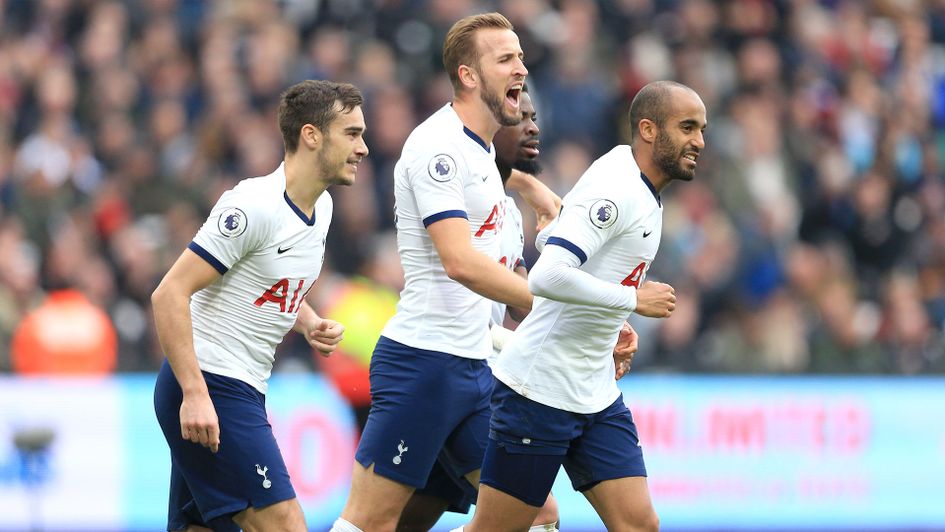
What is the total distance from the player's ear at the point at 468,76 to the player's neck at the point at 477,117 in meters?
0.05

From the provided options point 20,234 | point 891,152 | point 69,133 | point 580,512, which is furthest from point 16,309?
point 891,152

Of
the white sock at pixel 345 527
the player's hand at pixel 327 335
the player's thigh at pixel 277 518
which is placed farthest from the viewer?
the player's hand at pixel 327 335

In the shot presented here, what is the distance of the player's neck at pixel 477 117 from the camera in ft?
22.5

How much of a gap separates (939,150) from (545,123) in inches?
161

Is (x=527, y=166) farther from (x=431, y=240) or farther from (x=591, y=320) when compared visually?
(x=591, y=320)

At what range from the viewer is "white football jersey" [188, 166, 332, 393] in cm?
638

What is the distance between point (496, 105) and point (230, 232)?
4.41 feet

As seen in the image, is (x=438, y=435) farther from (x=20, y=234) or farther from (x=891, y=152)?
(x=891, y=152)

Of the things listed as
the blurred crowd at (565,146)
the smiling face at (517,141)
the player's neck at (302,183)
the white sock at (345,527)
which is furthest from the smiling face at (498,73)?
the blurred crowd at (565,146)

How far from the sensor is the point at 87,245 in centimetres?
1287

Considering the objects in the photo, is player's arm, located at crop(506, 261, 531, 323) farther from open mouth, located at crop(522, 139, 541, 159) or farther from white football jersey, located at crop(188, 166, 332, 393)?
white football jersey, located at crop(188, 166, 332, 393)

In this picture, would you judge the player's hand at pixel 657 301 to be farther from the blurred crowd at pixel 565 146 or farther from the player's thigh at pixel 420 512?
the blurred crowd at pixel 565 146

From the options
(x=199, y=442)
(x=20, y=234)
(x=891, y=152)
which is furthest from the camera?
(x=891, y=152)

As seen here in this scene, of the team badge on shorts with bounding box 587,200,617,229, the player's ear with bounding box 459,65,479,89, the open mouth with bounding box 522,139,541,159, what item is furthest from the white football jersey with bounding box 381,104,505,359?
the team badge on shorts with bounding box 587,200,617,229
